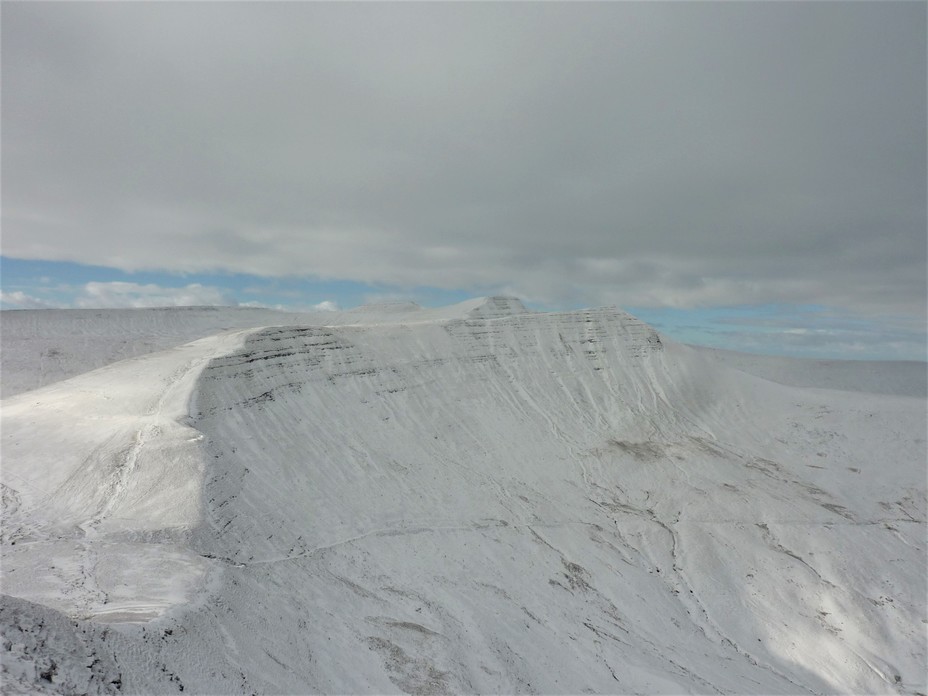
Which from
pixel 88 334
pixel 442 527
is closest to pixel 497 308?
pixel 442 527

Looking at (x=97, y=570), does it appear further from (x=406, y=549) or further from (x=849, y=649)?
(x=849, y=649)

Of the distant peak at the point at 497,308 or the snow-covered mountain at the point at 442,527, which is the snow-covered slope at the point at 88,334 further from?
the distant peak at the point at 497,308

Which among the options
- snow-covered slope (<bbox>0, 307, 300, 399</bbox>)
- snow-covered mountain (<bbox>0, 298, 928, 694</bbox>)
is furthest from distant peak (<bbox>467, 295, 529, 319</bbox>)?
snow-covered slope (<bbox>0, 307, 300, 399</bbox>)

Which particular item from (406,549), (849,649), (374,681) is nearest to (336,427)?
(406,549)

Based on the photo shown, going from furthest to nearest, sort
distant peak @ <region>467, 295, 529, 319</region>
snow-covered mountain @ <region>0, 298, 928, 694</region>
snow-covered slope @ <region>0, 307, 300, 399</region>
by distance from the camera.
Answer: distant peak @ <region>467, 295, 529, 319</region> < snow-covered slope @ <region>0, 307, 300, 399</region> < snow-covered mountain @ <region>0, 298, 928, 694</region>

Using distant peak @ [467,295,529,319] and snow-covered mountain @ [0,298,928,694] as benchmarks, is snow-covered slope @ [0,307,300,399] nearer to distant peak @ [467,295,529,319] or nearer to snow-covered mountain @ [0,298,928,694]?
snow-covered mountain @ [0,298,928,694]

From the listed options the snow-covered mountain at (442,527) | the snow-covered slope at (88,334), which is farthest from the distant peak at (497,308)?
the snow-covered slope at (88,334)
